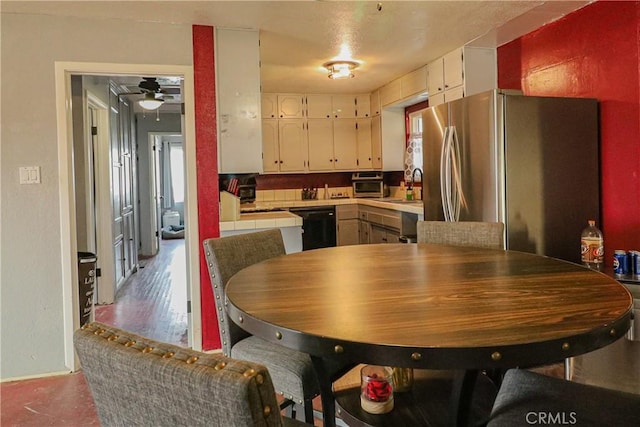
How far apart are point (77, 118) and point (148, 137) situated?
3.66 meters

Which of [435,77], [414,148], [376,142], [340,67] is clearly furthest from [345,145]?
[435,77]

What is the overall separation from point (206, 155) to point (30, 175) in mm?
1059

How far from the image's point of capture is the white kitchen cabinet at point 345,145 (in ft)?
19.0

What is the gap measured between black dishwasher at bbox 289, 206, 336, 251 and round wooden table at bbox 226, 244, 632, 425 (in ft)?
11.5

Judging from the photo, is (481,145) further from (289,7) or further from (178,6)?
(178,6)

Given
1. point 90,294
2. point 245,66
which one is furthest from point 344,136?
point 90,294

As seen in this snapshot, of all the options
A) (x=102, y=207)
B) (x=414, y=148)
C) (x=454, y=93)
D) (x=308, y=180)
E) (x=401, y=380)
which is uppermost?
(x=454, y=93)

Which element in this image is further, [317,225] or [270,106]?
[270,106]

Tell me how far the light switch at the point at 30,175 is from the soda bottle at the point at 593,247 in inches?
131

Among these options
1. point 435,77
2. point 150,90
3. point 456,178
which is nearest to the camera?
point 456,178

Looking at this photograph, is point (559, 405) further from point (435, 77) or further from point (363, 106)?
point (363, 106)

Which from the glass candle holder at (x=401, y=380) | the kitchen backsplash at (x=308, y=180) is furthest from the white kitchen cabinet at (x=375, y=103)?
the glass candle holder at (x=401, y=380)

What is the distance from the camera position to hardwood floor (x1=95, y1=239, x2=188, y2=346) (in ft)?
12.1

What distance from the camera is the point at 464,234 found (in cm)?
238
